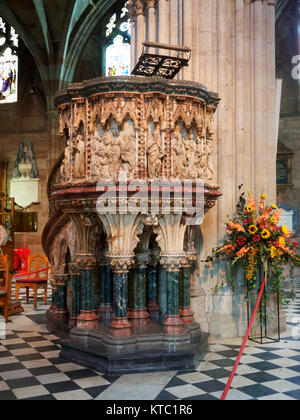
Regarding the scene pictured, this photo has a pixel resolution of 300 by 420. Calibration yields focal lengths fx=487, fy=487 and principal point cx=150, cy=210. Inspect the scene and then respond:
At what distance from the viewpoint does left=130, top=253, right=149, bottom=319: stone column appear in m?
5.72

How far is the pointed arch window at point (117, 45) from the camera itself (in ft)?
55.8

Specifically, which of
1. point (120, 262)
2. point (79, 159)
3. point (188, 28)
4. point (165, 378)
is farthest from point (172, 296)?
point (188, 28)

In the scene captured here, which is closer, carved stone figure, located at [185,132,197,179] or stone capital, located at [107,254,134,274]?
stone capital, located at [107,254,134,274]

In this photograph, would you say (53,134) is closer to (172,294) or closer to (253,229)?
(253,229)

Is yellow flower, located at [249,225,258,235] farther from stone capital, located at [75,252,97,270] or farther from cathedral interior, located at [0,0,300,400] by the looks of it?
stone capital, located at [75,252,97,270]

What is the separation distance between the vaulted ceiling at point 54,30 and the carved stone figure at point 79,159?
11376 millimetres

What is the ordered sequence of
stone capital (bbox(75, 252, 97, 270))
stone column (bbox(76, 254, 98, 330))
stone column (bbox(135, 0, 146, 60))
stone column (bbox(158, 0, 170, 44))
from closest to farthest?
1. stone column (bbox(76, 254, 98, 330))
2. stone capital (bbox(75, 252, 97, 270))
3. stone column (bbox(158, 0, 170, 44))
4. stone column (bbox(135, 0, 146, 60))

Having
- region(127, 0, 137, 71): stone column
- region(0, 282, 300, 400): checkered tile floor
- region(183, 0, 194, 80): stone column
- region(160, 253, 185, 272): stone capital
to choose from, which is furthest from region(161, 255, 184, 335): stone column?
region(127, 0, 137, 71): stone column

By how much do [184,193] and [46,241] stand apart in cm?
304

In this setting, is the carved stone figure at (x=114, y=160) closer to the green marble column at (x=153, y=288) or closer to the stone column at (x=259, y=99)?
the green marble column at (x=153, y=288)

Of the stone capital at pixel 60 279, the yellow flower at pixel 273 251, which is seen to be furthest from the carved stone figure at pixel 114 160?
the stone capital at pixel 60 279

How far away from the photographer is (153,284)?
246 inches

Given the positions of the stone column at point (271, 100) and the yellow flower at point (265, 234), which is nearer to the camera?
the yellow flower at point (265, 234)

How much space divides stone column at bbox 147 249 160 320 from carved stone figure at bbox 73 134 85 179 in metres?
1.42
